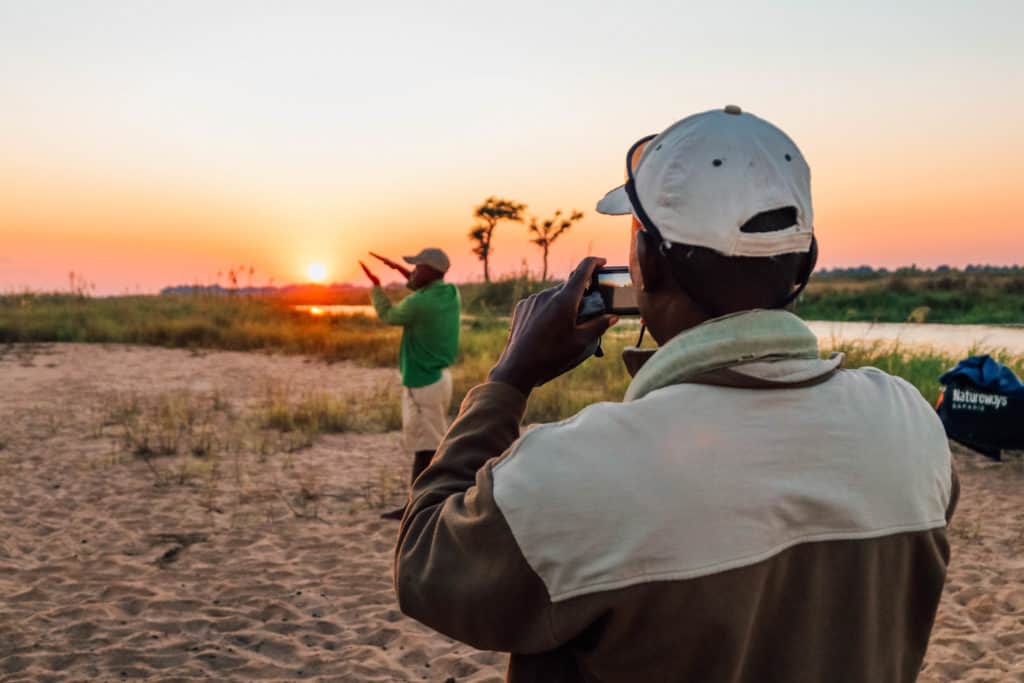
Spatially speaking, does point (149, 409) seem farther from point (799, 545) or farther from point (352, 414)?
point (799, 545)

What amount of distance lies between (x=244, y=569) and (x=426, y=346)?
2013mm

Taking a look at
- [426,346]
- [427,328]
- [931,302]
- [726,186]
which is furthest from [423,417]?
[931,302]

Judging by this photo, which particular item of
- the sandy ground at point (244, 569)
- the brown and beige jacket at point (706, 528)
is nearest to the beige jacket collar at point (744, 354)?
the brown and beige jacket at point (706, 528)

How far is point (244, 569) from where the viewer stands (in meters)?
5.40

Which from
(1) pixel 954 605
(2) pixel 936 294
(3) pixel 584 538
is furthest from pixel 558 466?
(2) pixel 936 294

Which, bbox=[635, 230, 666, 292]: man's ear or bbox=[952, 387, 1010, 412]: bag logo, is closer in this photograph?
bbox=[635, 230, 666, 292]: man's ear

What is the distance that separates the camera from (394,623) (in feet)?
15.3

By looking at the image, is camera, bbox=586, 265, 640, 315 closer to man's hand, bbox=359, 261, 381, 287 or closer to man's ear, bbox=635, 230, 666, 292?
man's ear, bbox=635, 230, 666, 292

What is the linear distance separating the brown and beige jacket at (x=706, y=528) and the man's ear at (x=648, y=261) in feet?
0.39

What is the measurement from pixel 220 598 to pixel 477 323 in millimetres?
18734

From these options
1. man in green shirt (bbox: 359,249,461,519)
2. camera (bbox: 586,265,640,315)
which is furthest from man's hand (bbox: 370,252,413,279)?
camera (bbox: 586,265,640,315)

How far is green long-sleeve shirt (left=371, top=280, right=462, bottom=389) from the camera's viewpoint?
6.22m

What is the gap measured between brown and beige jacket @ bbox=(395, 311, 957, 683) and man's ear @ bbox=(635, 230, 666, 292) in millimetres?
118

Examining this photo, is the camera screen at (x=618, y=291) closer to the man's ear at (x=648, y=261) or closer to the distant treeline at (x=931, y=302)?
the man's ear at (x=648, y=261)
